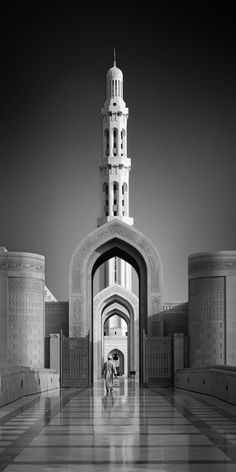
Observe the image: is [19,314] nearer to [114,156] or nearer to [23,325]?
[23,325]

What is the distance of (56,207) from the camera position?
95.6ft

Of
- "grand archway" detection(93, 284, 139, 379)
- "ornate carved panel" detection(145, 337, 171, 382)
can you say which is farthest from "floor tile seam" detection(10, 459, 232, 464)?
"grand archway" detection(93, 284, 139, 379)

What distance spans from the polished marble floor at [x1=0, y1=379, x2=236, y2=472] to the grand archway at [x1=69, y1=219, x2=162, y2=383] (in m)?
10.6

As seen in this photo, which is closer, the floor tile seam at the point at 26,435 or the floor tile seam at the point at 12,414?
the floor tile seam at the point at 26,435

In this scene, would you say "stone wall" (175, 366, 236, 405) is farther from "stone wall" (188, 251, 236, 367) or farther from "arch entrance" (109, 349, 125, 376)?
"arch entrance" (109, 349, 125, 376)

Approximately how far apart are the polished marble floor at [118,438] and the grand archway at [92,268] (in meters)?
10.6

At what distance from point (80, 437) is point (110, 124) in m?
30.9

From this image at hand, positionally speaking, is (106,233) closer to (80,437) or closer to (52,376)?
(52,376)

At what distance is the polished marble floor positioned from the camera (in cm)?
599

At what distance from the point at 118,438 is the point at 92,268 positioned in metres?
16.4

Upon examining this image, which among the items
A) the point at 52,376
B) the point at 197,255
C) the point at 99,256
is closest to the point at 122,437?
the point at 52,376

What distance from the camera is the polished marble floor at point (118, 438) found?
5.99 m

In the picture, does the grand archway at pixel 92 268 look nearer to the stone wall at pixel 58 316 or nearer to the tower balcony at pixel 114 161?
the stone wall at pixel 58 316

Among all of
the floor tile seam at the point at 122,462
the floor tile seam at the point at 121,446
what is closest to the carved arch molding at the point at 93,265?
the floor tile seam at the point at 121,446
